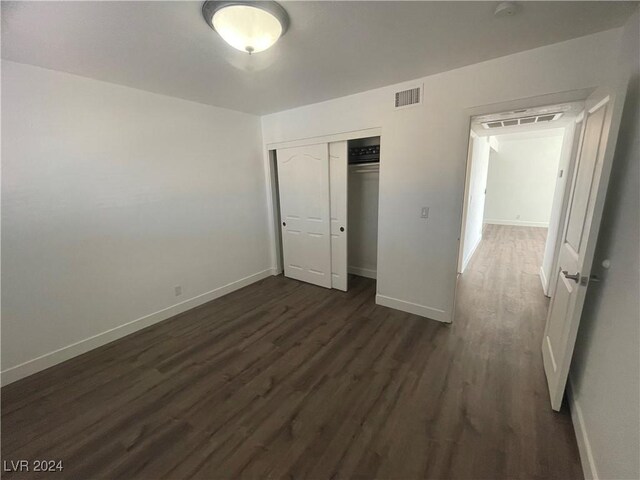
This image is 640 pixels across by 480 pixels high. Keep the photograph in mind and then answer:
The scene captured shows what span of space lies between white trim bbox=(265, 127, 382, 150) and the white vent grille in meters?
0.31

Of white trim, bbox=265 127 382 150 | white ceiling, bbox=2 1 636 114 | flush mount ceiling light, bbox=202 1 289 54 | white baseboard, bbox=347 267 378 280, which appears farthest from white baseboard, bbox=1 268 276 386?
flush mount ceiling light, bbox=202 1 289 54

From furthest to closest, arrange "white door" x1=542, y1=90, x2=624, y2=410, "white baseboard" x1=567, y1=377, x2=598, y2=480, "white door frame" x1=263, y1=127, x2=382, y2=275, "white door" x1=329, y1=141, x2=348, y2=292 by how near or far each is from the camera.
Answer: "white door" x1=329, y1=141, x2=348, y2=292 < "white door frame" x1=263, y1=127, x2=382, y2=275 < "white door" x1=542, y1=90, x2=624, y2=410 < "white baseboard" x1=567, y1=377, x2=598, y2=480

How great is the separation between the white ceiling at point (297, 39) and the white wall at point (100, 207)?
0.31 metres

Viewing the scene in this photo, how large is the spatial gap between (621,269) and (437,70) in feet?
6.51

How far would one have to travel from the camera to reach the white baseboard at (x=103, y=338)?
2092 mm

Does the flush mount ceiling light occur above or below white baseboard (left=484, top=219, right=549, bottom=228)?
above

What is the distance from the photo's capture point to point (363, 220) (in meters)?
4.02

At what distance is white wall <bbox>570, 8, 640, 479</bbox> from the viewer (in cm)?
109

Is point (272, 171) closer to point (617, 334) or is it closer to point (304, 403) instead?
point (304, 403)

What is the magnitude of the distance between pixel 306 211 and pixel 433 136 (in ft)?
6.10

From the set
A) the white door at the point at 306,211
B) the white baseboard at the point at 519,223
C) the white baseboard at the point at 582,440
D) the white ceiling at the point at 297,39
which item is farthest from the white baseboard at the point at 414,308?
the white baseboard at the point at 519,223

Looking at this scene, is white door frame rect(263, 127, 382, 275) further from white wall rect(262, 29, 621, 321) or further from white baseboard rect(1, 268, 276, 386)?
white baseboard rect(1, 268, 276, 386)

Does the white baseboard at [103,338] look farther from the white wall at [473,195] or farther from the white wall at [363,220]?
the white wall at [473,195]

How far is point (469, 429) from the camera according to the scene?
1.60 m
